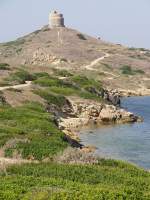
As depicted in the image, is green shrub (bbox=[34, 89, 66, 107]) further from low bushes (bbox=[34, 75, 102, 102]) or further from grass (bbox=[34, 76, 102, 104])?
low bushes (bbox=[34, 75, 102, 102])

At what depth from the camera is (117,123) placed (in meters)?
68.4

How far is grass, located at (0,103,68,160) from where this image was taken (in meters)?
31.9

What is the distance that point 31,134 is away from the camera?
37625 millimetres

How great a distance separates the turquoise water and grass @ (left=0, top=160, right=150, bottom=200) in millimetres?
15925

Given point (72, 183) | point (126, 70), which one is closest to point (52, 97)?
point (72, 183)

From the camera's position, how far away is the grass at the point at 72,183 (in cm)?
2027

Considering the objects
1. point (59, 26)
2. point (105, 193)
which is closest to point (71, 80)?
point (105, 193)

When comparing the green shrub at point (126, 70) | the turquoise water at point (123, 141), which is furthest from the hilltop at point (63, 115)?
the turquoise water at point (123, 141)

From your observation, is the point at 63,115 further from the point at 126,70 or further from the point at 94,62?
the point at 94,62

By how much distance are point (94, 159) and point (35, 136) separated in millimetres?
7106

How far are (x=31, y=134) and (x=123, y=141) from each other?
62.0 feet

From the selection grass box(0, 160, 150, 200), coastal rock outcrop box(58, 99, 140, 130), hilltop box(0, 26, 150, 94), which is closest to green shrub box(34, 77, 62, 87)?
coastal rock outcrop box(58, 99, 140, 130)

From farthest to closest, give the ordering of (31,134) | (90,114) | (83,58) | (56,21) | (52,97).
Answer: (56,21)
(83,58)
(52,97)
(90,114)
(31,134)

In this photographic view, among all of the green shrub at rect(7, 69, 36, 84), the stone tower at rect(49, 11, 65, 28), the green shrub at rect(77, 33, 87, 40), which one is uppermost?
the stone tower at rect(49, 11, 65, 28)
